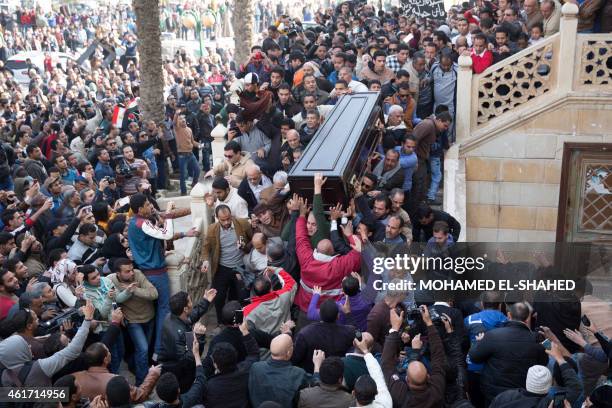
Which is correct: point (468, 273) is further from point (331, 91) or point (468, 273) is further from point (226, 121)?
point (226, 121)

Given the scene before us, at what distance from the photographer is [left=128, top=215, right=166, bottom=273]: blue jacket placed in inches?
307

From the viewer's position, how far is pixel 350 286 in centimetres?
659

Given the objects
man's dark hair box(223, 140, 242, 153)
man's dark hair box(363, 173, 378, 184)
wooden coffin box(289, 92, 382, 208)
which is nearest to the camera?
wooden coffin box(289, 92, 382, 208)

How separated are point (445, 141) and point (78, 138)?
6591 mm

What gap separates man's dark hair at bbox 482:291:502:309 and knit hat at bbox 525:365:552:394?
1421mm

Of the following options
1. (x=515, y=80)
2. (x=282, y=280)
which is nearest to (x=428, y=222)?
(x=282, y=280)

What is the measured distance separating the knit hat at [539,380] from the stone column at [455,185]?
17.1ft

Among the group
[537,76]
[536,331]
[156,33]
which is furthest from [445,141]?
[156,33]

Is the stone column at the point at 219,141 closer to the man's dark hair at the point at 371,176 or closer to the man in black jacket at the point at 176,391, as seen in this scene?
the man's dark hair at the point at 371,176

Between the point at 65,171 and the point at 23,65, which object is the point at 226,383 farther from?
the point at 23,65

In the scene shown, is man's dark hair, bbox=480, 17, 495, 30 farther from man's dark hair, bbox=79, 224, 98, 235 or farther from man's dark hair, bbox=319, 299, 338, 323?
man's dark hair, bbox=319, 299, 338, 323

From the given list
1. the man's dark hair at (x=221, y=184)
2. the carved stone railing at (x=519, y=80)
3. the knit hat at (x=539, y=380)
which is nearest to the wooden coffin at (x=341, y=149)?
the man's dark hair at (x=221, y=184)

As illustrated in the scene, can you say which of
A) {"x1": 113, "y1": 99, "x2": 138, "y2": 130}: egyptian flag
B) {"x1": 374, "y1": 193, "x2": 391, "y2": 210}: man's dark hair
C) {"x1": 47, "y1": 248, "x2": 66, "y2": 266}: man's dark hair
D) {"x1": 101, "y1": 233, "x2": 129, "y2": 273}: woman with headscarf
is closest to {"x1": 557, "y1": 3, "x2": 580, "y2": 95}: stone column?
{"x1": 374, "y1": 193, "x2": 391, "y2": 210}: man's dark hair

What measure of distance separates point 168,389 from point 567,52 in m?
7.84
